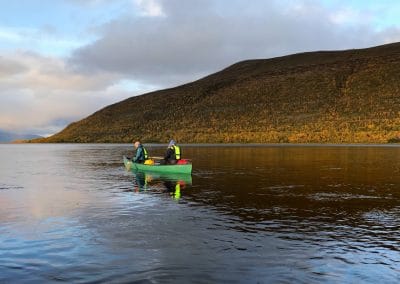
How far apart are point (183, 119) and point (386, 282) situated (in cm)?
11529

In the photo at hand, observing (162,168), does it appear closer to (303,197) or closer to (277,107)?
(303,197)

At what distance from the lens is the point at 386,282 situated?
8258mm

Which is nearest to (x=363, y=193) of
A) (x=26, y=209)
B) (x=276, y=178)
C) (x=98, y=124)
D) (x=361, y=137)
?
(x=276, y=178)

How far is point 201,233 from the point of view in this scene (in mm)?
12047

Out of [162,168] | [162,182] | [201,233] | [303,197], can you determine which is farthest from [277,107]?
[201,233]

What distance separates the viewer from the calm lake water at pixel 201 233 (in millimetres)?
8805

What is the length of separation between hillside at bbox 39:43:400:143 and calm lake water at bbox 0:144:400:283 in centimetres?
7275

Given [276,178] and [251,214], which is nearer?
[251,214]

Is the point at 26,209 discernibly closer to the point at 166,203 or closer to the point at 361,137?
the point at 166,203

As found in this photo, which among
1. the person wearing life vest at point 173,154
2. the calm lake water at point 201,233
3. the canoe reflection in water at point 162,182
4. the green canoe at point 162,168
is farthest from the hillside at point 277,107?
the calm lake water at point 201,233

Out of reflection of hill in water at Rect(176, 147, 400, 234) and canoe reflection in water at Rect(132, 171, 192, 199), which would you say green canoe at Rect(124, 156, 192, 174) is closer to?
canoe reflection in water at Rect(132, 171, 192, 199)

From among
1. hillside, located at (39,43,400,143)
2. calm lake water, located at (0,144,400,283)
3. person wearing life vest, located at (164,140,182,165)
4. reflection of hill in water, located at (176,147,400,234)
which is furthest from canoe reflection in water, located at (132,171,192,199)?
hillside, located at (39,43,400,143)

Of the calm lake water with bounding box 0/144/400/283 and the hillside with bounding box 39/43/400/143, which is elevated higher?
the hillside with bounding box 39/43/400/143

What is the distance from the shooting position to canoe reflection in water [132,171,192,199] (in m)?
21.2
